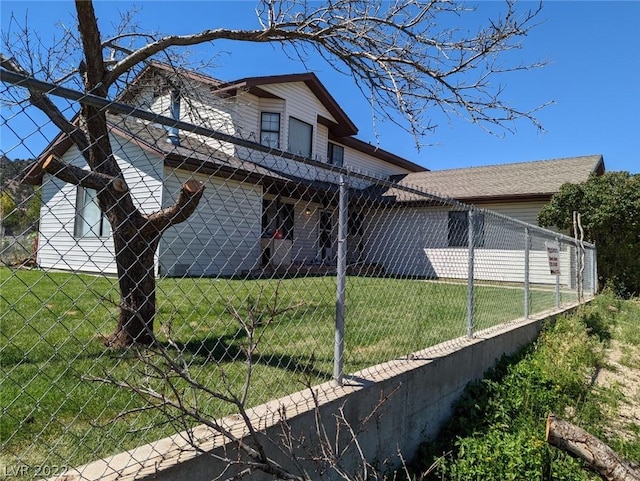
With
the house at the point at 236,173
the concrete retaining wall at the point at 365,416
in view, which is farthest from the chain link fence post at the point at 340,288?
the house at the point at 236,173

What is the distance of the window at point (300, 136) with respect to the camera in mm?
14914

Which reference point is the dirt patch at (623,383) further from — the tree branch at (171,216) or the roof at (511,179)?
the roof at (511,179)

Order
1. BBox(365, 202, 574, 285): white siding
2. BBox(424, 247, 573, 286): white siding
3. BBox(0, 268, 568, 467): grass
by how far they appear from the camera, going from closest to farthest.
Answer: BBox(0, 268, 568, 467): grass → BBox(365, 202, 574, 285): white siding → BBox(424, 247, 573, 286): white siding

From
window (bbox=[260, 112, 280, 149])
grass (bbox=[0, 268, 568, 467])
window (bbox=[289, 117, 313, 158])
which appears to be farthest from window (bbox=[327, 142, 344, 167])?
grass (bbox=[0, 268, 568, 467])

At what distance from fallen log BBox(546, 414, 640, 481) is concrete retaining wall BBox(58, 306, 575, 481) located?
1002mm

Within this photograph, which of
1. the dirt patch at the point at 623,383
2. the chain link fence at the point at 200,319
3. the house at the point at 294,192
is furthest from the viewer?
the house at the point at 294,192

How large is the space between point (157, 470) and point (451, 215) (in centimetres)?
1367

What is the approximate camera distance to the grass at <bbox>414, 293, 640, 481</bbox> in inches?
131

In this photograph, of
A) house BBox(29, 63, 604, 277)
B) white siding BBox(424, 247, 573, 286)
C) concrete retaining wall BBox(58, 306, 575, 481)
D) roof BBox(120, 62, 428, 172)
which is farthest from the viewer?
roof BBox(120, 62, 428, 172)

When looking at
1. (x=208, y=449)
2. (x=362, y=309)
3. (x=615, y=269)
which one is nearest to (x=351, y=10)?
(x=362, y=309)

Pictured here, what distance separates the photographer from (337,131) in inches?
695

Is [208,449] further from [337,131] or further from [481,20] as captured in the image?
[337,131]

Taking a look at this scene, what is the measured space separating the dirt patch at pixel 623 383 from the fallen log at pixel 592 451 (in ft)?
7.01

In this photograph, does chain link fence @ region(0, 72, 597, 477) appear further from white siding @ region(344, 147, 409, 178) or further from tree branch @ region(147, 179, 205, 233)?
white siding @ region(344, 147, 409, 178)
